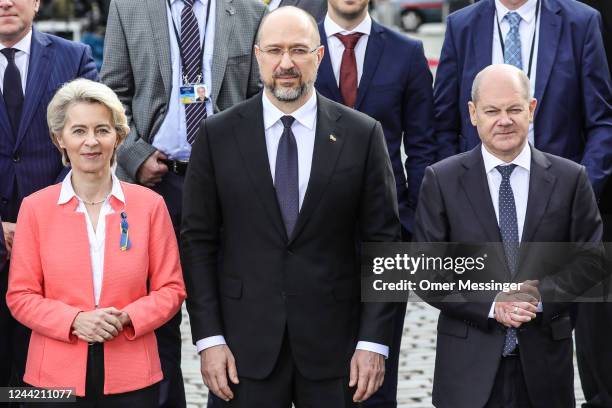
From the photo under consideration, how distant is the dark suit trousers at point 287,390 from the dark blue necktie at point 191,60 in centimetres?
155

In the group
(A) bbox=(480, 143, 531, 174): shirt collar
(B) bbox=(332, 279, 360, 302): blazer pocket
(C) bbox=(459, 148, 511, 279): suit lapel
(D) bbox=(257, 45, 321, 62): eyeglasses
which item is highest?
(D) bbox=(257, 45, 321, 62): eyeglasses

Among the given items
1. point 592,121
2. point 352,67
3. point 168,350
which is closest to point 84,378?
point 168,350

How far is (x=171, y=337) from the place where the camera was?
6254 mm

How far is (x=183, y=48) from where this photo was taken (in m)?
6.32

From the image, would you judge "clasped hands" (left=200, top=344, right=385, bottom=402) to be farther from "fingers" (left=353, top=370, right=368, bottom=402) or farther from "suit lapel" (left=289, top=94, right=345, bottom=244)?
"suit lapel" (left=289, top=94, right=345, bottom=244)

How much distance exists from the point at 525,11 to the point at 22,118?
2.63 meters

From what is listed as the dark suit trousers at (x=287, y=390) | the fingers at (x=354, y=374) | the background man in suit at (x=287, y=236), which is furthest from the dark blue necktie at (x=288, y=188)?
the fingers at (x=354, y=374)

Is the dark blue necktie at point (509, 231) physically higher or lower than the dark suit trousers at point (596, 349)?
higher

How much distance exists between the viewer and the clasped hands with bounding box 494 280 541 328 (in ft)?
16.6

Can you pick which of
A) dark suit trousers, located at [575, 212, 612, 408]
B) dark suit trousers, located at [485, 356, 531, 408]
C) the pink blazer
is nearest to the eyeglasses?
the pink blazer

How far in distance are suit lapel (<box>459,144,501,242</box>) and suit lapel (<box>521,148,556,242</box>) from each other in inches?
5.3

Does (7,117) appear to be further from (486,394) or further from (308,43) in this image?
(486,394)

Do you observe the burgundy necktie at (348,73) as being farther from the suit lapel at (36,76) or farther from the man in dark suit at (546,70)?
the suit lapel at (36,76)

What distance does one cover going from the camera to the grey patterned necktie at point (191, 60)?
6270 mm
